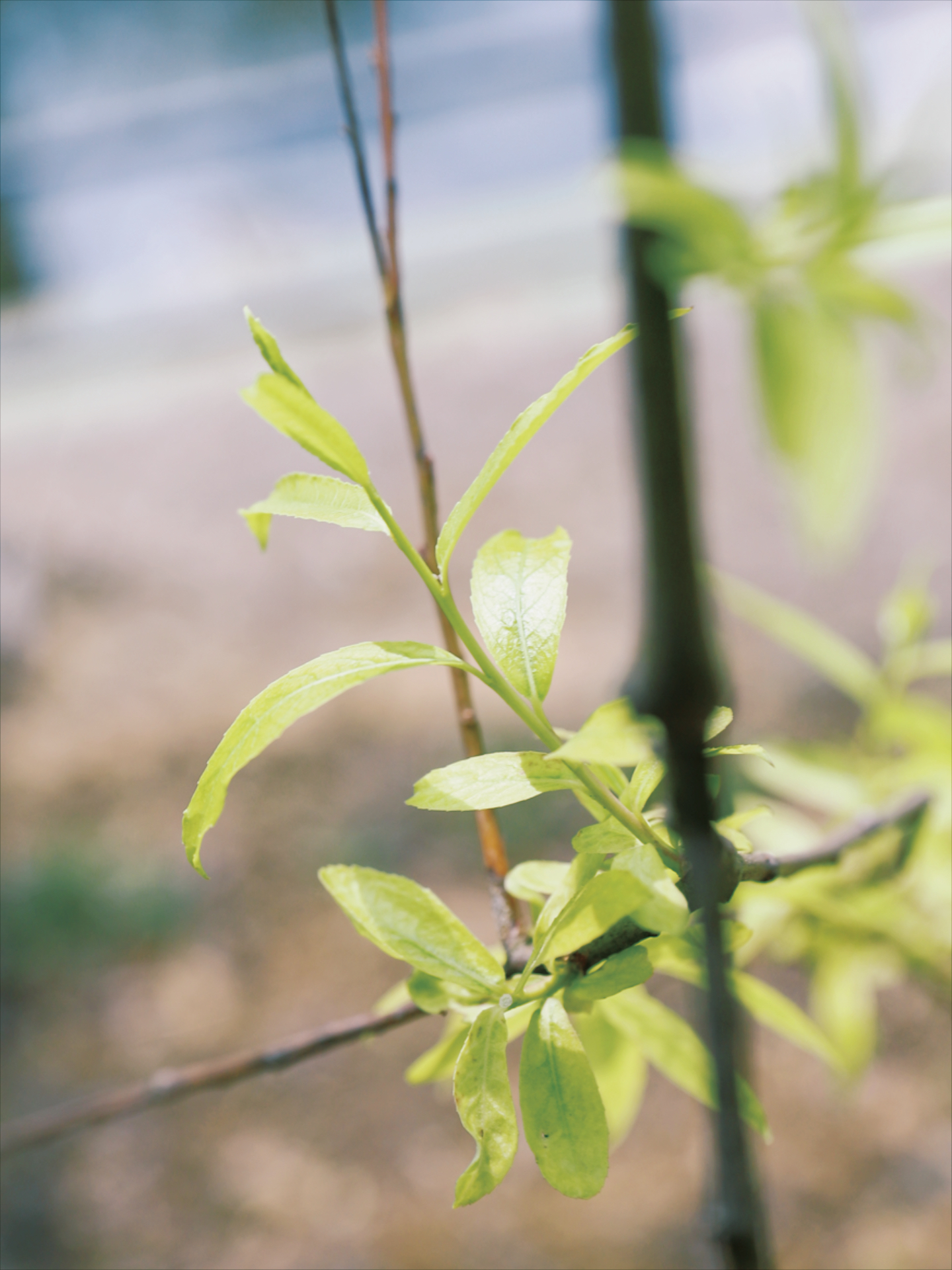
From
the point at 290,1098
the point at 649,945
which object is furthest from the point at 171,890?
the point at 649,945

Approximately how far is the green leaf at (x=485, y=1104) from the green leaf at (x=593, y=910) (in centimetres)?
2

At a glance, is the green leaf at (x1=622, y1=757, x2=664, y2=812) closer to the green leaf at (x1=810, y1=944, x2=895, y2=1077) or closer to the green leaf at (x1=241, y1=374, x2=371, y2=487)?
the green leaf at (x1=241, y1=374, x2=371, y2=487)

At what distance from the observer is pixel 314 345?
154 centimetres

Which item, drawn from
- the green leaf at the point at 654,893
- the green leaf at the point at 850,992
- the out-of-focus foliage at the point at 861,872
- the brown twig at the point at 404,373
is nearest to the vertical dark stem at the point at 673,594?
the green leaf at the point at 654,893

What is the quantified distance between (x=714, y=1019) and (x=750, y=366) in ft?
0.34

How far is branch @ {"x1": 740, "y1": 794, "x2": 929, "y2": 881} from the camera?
0.62 ft

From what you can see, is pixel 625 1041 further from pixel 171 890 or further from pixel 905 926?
pixel 171 890

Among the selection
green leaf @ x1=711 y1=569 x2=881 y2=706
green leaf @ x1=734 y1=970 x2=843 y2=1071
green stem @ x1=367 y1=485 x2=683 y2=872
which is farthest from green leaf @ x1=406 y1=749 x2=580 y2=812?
green leaf @ x1=711 y1=569 x2=881 y2=706

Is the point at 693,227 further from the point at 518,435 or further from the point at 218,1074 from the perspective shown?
the point at 218,1074

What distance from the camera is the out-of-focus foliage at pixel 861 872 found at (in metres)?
0.40

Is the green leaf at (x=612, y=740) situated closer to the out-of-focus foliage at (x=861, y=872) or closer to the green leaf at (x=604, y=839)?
the green leaf at (x=604, y=839)

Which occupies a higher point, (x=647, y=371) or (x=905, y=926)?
(x=647, y=371)

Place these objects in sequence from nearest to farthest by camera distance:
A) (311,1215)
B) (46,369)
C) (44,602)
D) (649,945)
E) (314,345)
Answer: (649,945), (311,1215), (44,602), (314,345), (46,369)

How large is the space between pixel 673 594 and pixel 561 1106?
0.40 ft
